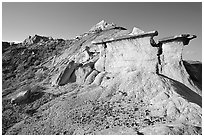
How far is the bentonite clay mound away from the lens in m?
7.93

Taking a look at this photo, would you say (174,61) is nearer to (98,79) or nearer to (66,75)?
(98,79)

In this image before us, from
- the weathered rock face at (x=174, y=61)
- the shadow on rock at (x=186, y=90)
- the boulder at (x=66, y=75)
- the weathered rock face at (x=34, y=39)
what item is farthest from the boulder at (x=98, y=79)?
the weathered rock face at (x=34, y=39)

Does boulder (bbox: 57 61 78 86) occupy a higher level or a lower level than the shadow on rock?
higher

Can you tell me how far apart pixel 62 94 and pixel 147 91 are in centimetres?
588

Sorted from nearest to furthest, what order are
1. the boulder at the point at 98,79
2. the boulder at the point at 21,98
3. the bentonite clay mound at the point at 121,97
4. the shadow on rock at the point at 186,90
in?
the bentonite clay mound at the point at 121,97, the shadow on rock at the point at 186,90, the boulder at the point at 21,98, the boulder at the point at 98,79

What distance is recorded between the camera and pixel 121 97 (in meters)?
10.3

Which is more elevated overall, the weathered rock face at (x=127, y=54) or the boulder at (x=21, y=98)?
the weathered rock face at (x=127, y=54)

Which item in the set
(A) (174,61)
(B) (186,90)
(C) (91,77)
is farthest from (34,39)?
(B) (186,90)

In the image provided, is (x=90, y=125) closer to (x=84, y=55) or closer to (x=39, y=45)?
(x=84, y=55)

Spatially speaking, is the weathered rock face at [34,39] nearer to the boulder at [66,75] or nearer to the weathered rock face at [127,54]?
the boulder at [66,75]

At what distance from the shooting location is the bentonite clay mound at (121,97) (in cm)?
793

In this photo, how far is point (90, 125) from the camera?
824 centimetres

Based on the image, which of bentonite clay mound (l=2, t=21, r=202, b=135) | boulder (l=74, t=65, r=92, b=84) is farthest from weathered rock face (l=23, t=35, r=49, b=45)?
boulder (l=74, t=65, r=92, b=84)

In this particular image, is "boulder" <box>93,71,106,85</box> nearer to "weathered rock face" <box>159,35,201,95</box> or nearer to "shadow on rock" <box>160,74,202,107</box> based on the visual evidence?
"weathered rock face" <box>159,35,201,95</box>
